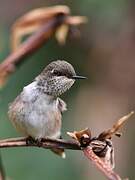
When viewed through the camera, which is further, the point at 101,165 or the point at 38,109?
the point at 38,109

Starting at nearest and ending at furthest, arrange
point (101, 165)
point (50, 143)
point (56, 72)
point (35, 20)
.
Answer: point (101, 165) → point (50, 143) → point (56, 72) → point (35, 20)

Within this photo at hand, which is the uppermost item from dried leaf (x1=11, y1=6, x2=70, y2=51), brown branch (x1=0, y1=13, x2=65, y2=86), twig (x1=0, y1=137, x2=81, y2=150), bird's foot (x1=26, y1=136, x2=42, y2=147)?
dried leaf (x1=11, y1=6, x2=70, y2=51)

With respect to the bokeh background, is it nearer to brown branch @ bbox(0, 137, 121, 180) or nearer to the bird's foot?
the bird's foot

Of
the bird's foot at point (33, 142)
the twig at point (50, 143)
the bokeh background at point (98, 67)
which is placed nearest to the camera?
the twig at point (50, 143)

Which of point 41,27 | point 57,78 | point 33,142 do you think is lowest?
point 33,142

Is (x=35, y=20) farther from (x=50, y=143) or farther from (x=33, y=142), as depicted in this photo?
(x=50, y=143)

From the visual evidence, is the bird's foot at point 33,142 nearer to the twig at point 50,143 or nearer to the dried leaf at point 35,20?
the twig at point 50,143

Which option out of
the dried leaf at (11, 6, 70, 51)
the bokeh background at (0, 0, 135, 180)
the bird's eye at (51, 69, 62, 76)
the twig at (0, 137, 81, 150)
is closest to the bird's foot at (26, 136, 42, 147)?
the twig at (0, 137, 81, 150)

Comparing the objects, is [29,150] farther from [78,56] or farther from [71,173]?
[78,56]

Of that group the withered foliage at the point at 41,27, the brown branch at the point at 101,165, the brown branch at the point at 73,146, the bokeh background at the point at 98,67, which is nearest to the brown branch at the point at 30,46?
the withered foliage at the point at 41,27

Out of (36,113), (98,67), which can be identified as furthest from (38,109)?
(98,67)
